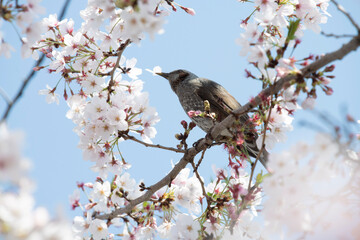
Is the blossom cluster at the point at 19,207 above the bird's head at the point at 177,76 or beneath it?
beneath

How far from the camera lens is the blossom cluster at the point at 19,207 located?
1.05 m

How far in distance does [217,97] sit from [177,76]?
0.86 m

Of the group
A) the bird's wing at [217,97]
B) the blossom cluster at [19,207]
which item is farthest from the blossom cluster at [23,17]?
the bird's wing at [217,97]

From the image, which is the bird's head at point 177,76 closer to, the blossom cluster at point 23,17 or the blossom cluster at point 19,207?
the blossom cluster at point 23,17

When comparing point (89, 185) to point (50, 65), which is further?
point (89, 185)

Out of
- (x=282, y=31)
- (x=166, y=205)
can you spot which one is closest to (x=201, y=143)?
(x=166, y=205)

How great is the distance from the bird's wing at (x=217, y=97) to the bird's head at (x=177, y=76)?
1.26 feet

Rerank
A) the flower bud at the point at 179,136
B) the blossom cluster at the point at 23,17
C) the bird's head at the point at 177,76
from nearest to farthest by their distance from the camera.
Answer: the blossom cluster at the point at 23,17 < the flower bud at the point at 179,136 < the bird's head at the point at 177,76

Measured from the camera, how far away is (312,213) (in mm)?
1602

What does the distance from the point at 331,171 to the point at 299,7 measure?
154 cm

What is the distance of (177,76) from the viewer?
4.79 meters

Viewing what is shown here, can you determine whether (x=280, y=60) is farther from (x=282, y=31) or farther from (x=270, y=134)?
(x=282, y=31)

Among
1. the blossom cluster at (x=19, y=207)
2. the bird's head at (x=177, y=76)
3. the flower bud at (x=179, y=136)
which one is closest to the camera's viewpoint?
the blossom cluster at (x=19, y=207)

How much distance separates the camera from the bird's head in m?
4.76
